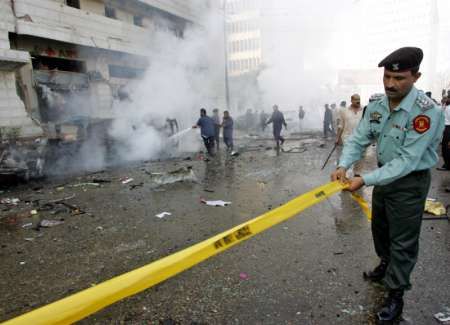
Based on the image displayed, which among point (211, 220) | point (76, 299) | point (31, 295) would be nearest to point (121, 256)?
point (31, 295)

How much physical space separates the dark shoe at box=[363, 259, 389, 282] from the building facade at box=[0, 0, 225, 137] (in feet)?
28.8

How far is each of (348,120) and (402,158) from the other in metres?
3.94

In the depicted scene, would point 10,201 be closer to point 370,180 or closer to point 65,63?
point 370,180

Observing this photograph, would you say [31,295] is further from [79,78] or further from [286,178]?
[79,78]

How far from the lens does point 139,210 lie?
4875 millimetres

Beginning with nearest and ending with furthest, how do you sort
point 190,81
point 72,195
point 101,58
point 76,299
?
point 76,299 → point 72,195 → point 101,58 → point 190,81

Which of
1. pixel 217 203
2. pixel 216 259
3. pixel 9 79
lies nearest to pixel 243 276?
pixel 216 259

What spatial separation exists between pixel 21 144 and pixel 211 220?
19.0 feet

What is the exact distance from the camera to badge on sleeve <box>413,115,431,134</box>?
183cm

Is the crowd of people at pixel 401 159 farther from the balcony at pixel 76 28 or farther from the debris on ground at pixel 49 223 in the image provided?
the balcony at pixel 76 28

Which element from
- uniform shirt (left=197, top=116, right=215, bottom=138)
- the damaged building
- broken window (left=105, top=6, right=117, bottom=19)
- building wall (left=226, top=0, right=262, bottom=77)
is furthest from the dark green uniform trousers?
building wall (left=226, top=0, right=262, bottom=77)

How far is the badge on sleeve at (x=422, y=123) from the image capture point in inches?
72.1

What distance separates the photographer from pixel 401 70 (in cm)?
187

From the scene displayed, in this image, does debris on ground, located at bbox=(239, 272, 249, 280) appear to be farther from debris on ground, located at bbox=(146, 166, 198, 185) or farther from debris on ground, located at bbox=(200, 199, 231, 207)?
debris on ground, located at bbox=(146, 166, 198, 185)
